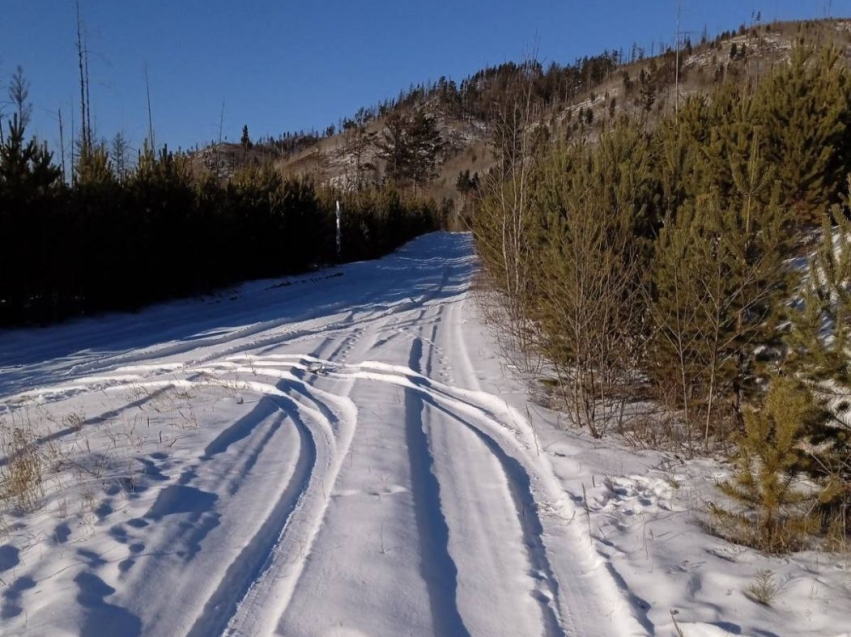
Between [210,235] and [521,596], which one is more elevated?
[210,235]

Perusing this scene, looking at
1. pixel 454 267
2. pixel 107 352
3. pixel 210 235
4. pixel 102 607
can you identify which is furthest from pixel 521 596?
pixel 454 267

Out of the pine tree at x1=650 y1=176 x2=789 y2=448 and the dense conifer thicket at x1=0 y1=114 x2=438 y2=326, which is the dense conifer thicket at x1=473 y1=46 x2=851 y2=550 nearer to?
the pine tree at x1=650 y1=176 x2=789 y2=448

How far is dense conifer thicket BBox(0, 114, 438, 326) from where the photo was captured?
1391 cm

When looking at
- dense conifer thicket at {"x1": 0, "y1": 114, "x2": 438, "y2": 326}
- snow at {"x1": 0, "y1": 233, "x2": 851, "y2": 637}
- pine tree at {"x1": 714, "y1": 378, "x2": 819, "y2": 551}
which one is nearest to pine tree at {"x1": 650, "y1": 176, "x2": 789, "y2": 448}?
snow at {"x1": 0, "y1": 233, "x2": 851, "y2": 637}

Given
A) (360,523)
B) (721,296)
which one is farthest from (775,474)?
(360,523)

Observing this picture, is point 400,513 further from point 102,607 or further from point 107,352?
point 107,352

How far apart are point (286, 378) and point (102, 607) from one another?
5828 millimetres

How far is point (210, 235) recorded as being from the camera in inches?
765

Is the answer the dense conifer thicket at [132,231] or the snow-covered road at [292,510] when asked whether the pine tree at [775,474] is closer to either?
the snow-covered road at [292,510]

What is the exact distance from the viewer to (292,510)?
4781 mm

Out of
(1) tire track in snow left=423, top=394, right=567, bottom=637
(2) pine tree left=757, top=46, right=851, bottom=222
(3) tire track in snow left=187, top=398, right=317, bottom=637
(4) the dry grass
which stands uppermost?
(2) pine tree left=757, top=46, right=851, bottom=222

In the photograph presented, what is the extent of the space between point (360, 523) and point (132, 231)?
14.3 m

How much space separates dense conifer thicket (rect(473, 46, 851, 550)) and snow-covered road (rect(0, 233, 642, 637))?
1.30 metres

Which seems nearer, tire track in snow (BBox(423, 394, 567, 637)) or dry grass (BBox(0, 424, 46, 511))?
tire track in snow (BBox(423, 394, 567, 637))
